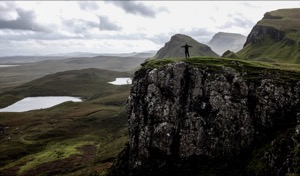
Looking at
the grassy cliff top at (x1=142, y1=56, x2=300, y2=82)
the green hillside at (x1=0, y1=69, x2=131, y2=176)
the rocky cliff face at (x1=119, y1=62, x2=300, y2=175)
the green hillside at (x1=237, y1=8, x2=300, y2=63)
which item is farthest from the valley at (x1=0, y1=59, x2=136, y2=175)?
the green hillside at (x1=237, y1=8, x2=300, y2=63)

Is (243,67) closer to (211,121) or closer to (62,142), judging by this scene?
(211,121)

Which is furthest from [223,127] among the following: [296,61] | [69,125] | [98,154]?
[69,125]

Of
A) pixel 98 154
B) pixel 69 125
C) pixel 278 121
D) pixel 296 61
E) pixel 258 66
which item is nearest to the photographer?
pixel 278 121

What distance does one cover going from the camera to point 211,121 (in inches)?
2402

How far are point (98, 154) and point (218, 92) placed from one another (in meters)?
53.1

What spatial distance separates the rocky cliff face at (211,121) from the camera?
185 ft

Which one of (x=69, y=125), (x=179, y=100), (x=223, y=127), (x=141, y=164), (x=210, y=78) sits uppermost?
(x=210, y=78)

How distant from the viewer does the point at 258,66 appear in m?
66.5

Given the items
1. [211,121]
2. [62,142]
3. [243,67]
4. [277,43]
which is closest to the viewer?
[211,121]

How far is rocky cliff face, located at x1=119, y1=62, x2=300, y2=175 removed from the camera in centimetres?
5631

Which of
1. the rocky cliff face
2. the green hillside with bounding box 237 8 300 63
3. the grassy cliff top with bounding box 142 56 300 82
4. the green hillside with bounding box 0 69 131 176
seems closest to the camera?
the rocky cliff face

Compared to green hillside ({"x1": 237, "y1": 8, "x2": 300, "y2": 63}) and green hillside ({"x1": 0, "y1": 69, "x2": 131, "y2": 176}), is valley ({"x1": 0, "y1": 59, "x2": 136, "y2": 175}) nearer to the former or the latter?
green hillside ({"x1": 0, "y1": 69, "x2": 131, "y2": 176})

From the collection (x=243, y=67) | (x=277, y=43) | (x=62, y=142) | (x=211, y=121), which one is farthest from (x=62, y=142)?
(x=277, y=43)

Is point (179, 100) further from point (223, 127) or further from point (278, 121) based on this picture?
point (278, 121)
